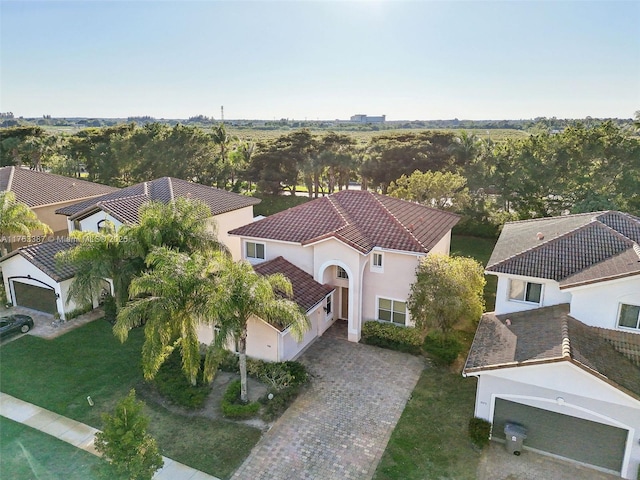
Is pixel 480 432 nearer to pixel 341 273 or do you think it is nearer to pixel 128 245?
pixel 341 273

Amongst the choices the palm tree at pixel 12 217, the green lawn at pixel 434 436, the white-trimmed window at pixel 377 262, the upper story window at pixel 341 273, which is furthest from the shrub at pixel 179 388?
the palm tree at pixel 12 217

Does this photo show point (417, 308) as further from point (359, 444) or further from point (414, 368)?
point (359, 444)

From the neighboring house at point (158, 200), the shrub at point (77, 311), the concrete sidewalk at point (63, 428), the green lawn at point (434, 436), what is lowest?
the concrete sidewalk at point (63, 428)

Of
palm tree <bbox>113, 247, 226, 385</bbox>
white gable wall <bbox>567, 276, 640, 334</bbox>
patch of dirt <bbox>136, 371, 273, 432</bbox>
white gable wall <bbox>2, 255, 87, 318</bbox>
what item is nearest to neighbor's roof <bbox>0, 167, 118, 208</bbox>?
white gable wall <bbox>2, 255, 87, 318</bbox>

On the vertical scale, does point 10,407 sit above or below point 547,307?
below

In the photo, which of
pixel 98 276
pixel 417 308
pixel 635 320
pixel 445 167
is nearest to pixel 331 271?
pixel 417 308

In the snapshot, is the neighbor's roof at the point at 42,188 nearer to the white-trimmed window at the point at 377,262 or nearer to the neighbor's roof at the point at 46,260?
the neighbor's roof at the point at 46,260

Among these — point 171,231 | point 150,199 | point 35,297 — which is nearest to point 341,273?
point 171,231
